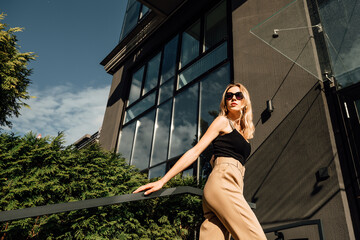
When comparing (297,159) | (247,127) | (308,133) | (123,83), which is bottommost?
(247,127)

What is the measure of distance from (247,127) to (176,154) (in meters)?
5.42

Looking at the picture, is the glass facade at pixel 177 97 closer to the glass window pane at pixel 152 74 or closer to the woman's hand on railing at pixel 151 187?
the glass window pane at pixel 152 74

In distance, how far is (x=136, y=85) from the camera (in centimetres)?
1106

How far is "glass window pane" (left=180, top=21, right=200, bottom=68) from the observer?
27.9 ft

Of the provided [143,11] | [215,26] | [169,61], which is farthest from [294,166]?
[143,11]

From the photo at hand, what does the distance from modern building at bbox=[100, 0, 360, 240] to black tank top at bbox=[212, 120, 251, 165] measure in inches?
85.9

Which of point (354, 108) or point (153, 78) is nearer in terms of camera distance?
point (354, 108)

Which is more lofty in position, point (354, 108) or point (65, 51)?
point (65, 51)

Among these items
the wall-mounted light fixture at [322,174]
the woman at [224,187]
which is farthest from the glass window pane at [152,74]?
the woman at [224,187]

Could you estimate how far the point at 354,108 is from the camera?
3.88 meters

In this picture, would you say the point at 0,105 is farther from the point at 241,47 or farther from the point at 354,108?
the point at 354,108

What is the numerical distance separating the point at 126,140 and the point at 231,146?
8.77 m

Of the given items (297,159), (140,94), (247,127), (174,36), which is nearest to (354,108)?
(297,159)

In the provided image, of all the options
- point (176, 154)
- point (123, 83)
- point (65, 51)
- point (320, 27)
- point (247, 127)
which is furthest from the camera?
point (65, 51)
